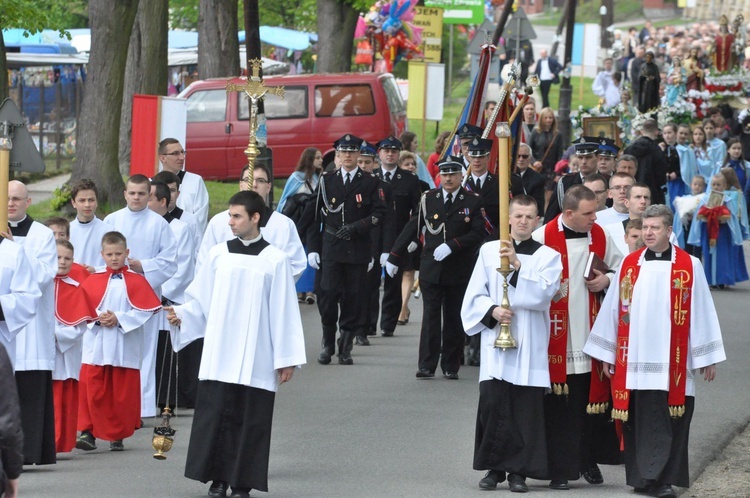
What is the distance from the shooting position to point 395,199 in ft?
52.2

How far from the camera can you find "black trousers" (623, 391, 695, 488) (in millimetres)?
9125

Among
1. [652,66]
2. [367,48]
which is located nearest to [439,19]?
[652,66]

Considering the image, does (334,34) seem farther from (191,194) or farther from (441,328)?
(441,328)

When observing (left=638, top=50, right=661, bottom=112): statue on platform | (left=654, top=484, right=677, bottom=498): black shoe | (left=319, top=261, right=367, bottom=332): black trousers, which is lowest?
(left=654, top=484, right=677, bottom=498): black shoe

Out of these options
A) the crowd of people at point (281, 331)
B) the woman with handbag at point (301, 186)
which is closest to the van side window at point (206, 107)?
the woman with handbag at point (301, 186)

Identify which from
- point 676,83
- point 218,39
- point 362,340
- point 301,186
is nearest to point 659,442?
point 362,340

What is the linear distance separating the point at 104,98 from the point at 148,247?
8378 millimetres

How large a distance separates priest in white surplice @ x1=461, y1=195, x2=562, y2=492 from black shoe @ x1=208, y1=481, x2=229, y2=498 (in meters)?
1.49

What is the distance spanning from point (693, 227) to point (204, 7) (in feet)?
35.7

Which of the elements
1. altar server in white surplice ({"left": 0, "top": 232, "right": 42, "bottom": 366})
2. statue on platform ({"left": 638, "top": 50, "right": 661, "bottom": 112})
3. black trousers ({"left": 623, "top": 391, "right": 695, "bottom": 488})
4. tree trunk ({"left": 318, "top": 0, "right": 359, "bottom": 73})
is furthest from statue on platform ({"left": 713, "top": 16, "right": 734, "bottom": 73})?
altar server in white surplice ({"left": 0, "top": 232, "right": 42, "bottom": 366})

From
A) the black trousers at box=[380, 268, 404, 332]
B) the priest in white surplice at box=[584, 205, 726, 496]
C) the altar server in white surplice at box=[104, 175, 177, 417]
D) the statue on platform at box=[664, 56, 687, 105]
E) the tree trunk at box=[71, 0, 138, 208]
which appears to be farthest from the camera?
the statue on platform at box=[664, 56, 687, 105]

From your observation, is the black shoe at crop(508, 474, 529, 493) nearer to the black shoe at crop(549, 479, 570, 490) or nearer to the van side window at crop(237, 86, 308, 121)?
the black shoe at crop(549, 479, 570, 490)

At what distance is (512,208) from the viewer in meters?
9.45

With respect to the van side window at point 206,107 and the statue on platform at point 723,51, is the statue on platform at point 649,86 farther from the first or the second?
the van side window at point 206,107
